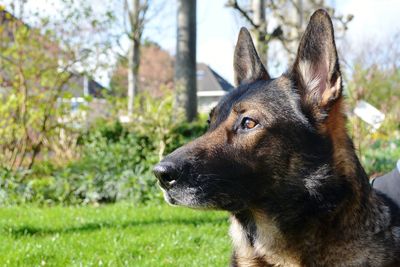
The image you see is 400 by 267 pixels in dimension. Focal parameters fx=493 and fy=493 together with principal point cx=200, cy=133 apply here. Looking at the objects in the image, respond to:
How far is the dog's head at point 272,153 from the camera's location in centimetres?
268

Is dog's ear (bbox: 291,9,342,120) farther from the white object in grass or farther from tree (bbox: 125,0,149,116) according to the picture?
tree (bbox: 125,0,149,116)

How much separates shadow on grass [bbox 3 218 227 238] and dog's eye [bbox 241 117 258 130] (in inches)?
140

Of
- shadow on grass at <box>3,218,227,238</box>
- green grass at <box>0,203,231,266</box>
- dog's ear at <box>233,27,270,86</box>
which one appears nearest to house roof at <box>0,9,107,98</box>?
green grass at <box>0,203,231,266</box>

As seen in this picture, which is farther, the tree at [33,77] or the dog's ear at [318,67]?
the tree at [33,77]

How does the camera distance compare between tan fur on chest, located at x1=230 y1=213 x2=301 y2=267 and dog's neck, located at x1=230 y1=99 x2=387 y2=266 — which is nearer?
dog's neck, located at x1=230 y1=99 x2=387 y2=266

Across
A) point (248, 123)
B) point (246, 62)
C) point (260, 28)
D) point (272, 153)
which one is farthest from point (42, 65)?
point (272, 153)

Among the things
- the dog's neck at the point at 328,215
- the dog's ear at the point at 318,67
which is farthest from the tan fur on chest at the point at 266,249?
the dog's ear at the point at 318,67

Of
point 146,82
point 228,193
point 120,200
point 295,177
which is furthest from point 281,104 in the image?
point 146,82

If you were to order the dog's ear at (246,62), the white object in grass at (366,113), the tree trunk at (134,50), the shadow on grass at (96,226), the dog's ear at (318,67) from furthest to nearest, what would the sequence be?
the tree trunk at (134,50) → the white object in grass at (366,113) → the shadow on grass at (96,226) → the dog's ear at (246,62) → the dog's ear at (318,67)

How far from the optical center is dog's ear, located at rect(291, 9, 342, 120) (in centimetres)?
270

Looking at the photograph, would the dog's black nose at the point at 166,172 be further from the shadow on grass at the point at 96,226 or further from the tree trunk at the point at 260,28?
the tree trunk at the point at 260,28

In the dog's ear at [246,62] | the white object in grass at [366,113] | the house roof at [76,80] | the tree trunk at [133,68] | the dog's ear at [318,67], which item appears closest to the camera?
the dog's ear at [318,67]

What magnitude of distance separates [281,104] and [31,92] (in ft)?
25.5

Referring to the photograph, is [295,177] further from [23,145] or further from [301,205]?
[23,145]
